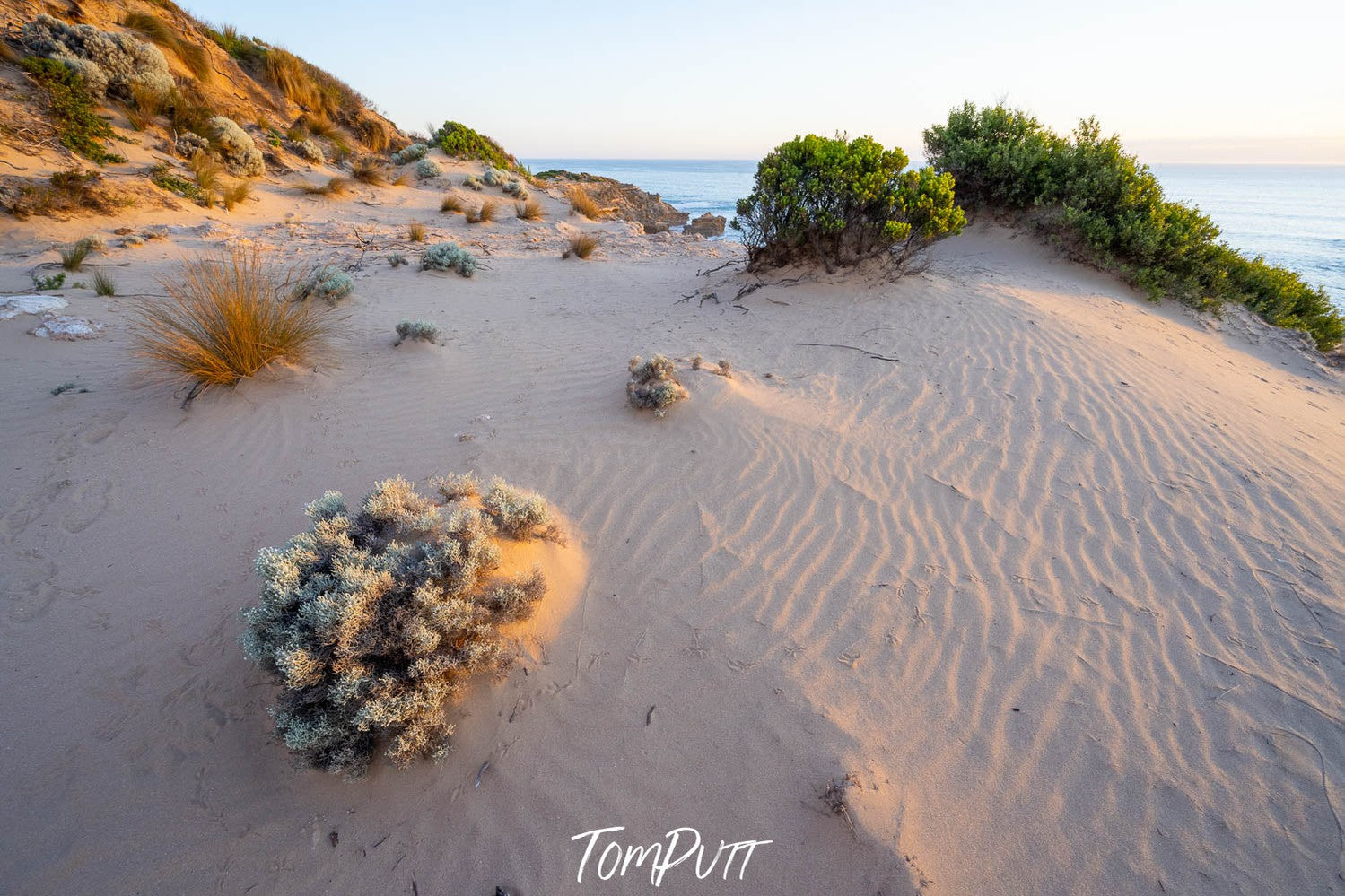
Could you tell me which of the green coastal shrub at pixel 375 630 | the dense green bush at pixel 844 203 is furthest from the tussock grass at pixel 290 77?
the green coastal shrub at pixel 375 630

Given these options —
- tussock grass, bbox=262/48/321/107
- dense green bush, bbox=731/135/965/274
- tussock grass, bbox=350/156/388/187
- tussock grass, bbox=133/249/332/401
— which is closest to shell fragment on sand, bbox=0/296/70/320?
tussock grass, bbox=133/249/332/401

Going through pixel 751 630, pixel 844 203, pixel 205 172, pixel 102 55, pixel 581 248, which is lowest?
pixel 751 630

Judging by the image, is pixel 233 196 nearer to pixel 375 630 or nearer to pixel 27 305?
pixel 27 305

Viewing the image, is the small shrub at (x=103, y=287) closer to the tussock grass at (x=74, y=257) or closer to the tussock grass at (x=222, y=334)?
the tussock grass at (x=74, y=257)

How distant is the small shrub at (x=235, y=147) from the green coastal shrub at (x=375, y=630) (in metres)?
13.1

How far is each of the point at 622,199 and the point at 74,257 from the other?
613 inches

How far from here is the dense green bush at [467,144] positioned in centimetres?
1703

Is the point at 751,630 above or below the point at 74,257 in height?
below

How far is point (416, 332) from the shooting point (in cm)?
556

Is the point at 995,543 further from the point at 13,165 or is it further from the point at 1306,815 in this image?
the point at 13,165

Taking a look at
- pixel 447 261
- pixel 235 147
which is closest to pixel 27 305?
pixel 447 261

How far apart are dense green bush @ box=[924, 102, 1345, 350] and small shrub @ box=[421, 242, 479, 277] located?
8.63m

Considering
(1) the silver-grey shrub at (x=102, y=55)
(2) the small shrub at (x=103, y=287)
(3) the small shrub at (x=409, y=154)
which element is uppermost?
(1) the silver-grey shrub at (x=102, y=55)

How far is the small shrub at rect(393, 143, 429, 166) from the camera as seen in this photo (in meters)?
15.7
